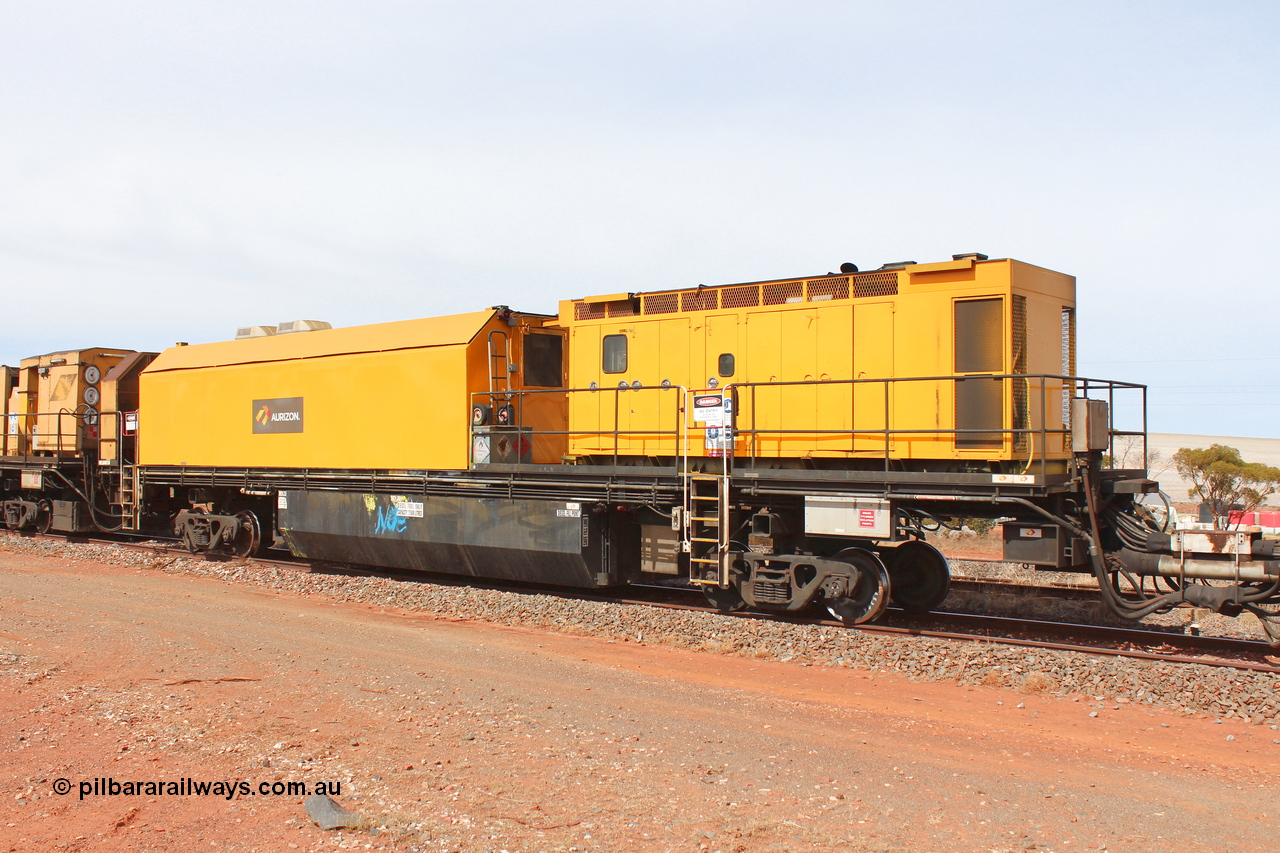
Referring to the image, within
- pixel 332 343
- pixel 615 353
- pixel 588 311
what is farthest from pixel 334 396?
pixel 615 353

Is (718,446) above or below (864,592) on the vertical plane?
above

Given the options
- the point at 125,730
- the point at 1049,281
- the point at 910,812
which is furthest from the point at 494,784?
the point at 1049,281

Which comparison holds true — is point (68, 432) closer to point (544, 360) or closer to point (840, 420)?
point (544, 360)

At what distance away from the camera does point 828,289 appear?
11.5 meters

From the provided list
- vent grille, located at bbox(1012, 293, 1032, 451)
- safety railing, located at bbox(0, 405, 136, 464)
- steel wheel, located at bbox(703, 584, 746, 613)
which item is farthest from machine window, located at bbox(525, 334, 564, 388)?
safety railing, located at bbox(0, 405, 136, 464)

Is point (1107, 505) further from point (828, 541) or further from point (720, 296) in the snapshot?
point (720, 296)

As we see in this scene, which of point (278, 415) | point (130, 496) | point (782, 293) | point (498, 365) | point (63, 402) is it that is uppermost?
point (782, 293)

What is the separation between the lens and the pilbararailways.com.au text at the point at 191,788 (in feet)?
18.3

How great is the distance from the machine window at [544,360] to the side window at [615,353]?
3.97 ft

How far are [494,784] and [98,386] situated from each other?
1895cm

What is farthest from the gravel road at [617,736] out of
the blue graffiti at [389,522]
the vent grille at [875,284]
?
the vent grille at [875,284]

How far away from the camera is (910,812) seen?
5.48 meters

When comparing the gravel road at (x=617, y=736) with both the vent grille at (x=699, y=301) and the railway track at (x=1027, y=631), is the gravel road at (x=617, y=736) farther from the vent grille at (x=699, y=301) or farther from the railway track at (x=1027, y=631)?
the vent grille at (x=699, y=301)

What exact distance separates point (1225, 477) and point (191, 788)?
3888cm
